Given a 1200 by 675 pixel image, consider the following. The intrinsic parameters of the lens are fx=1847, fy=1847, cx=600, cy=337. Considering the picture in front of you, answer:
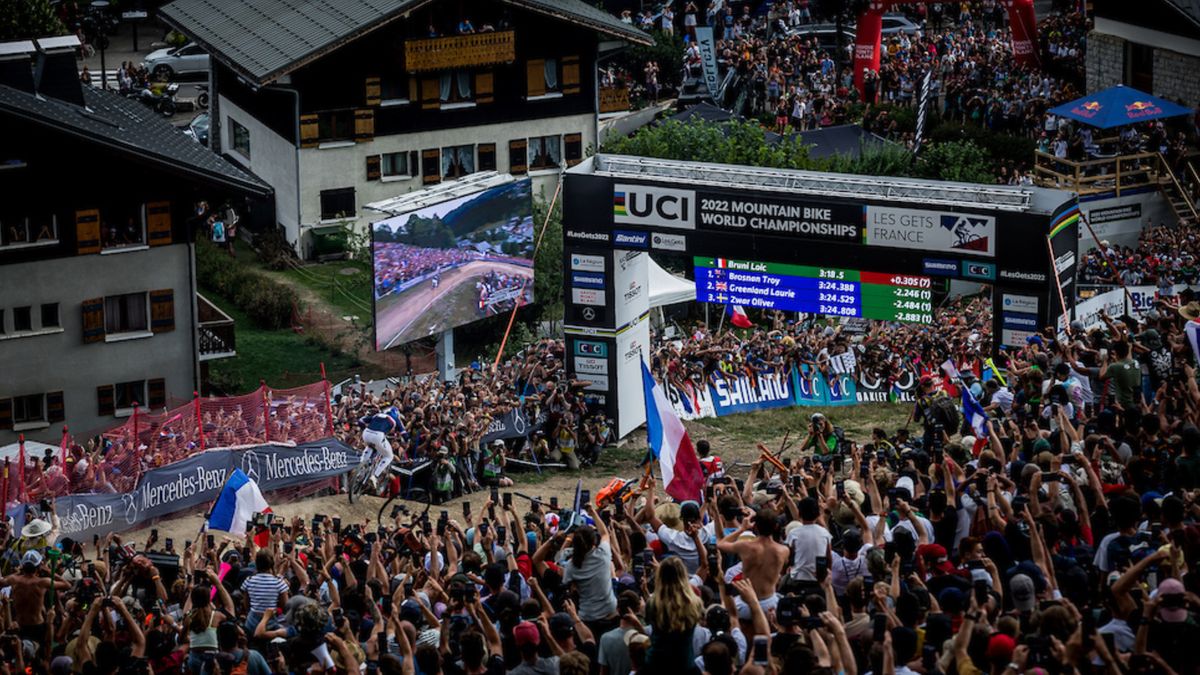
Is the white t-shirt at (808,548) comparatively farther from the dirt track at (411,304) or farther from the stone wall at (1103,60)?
the stone wall at (1103,60)

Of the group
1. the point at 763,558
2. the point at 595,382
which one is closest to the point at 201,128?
the point at 595,382

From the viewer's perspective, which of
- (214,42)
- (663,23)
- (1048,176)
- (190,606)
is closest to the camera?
(190,606)

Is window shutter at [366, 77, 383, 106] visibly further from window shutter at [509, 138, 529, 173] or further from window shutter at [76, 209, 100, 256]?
window shutter at [76, 209, 100, 256]

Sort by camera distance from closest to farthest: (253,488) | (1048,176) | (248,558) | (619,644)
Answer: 1. (619,644)
2. (248,558)
3. (253,488)
4. (1048,176)

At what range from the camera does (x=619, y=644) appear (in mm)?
15031

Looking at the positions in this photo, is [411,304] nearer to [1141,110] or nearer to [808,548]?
[1141,110]

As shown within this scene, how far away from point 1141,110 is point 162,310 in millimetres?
26085

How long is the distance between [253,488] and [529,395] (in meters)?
11.2

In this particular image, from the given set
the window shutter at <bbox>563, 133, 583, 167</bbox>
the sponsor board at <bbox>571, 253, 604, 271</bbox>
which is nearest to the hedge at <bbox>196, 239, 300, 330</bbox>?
the window shutter at <bbox>563, 133, 583, 167</bbox>

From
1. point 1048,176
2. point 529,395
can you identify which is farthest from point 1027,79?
point 529,395

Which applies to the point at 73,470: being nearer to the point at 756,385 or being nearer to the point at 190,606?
the point at 190,606

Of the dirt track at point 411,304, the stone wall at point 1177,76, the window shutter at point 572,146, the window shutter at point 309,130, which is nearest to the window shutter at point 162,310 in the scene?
the dirt track at point 411,304

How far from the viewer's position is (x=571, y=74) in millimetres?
59031

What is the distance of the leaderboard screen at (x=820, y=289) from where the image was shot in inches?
1304
